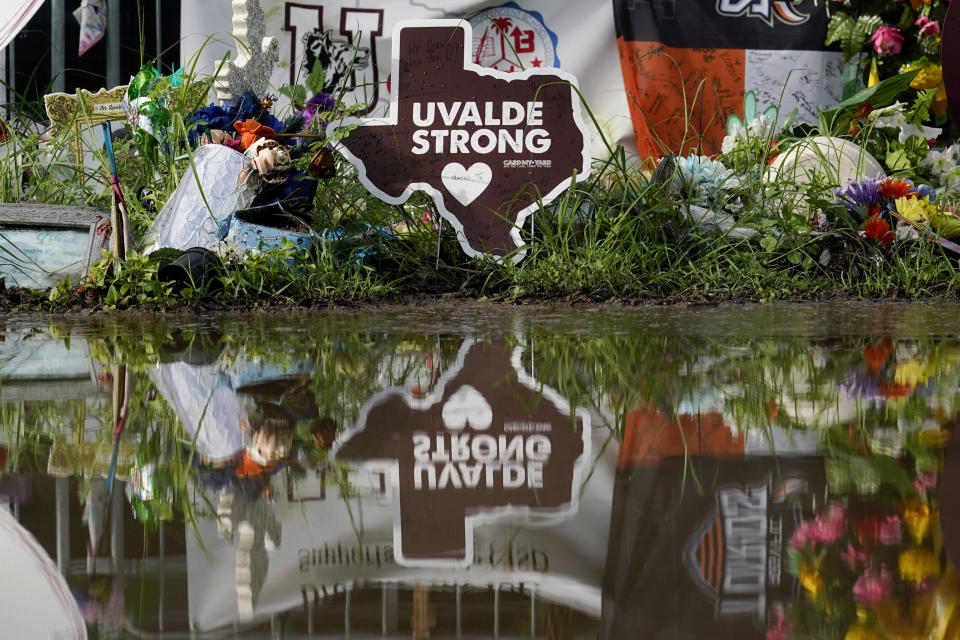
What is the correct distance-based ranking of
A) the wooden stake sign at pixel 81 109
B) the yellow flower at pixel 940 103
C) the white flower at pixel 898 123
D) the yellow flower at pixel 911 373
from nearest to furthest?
the yellow flower at pixel 911 373, the wooden stake sign at pixel 81 109, the white flower at pixel 898 123, the yellow flower at pixel 940 103

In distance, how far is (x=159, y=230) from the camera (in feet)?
14.4

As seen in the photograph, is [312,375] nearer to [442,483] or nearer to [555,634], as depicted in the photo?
[442,483]

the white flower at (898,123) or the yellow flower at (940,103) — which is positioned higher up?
the yellow flower at (940,103)

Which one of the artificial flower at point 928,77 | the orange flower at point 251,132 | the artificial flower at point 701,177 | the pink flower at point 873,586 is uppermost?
the artificial flower at point 928,77

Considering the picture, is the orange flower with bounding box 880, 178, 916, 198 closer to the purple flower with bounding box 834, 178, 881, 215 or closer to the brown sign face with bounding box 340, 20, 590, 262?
the purple flower with bounding box 834, 178, 881, 215

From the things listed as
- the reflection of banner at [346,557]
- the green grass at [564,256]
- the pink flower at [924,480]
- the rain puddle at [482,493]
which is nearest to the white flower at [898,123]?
the green grass at [564,256]

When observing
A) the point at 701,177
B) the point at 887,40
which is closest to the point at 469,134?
the point at 701,177

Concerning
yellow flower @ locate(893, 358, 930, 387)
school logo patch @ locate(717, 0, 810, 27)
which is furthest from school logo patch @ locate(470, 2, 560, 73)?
yellow flower @ locate(893, 358, 930, 387)

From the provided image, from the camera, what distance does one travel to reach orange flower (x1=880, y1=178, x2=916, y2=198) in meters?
4.99

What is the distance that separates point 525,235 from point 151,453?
9.45 feet

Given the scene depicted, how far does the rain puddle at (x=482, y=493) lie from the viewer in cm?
124

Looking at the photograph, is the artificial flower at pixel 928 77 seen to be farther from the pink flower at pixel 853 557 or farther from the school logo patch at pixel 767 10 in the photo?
the pink flower at pixel 853 557

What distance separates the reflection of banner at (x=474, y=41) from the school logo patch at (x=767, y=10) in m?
0.71

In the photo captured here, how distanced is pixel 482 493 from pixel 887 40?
5592mm
